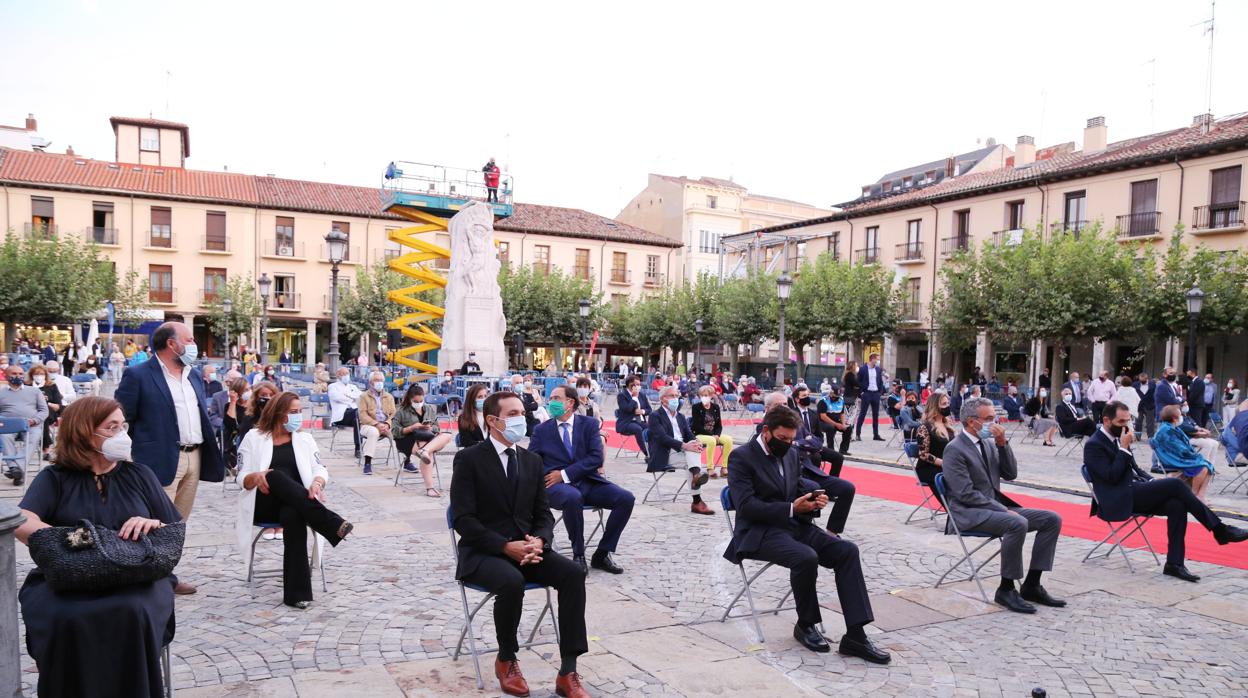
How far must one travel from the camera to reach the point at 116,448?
361 cm

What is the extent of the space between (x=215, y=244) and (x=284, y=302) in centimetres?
435

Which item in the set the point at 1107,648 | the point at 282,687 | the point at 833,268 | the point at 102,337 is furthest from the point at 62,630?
the point at 102,337

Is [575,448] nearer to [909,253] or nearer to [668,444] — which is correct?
[668,444]

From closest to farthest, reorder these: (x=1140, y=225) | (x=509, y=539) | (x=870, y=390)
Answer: (x=509, y=539) → (x=870, y=390) → (x=1140, y=225)

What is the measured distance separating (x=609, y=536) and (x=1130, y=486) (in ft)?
13.8

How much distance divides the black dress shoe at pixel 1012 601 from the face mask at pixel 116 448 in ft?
18.0

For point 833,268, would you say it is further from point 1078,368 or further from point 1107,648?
point 1107,648

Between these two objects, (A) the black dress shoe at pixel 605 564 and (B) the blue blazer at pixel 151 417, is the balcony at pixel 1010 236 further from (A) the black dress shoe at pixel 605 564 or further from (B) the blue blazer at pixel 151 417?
(B) the blue blazer at pixel 151 417

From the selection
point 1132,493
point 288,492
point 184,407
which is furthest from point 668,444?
point 184,407

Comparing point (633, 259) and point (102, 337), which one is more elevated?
point (633, 259)

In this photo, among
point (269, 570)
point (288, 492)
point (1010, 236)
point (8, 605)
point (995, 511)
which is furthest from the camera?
point (1010, 236)

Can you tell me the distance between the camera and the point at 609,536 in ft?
21.4

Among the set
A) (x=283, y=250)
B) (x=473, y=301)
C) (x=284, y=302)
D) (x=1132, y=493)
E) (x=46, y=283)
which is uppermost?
(x=283, y=250)

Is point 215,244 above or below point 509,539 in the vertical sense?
above
